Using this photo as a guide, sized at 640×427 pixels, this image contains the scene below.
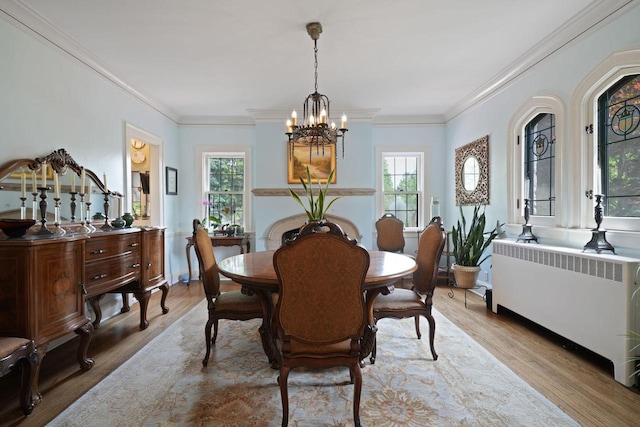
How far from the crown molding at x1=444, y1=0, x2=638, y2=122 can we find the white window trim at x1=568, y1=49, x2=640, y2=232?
308mm

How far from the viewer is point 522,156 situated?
11.6ft

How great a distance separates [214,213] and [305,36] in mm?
3435

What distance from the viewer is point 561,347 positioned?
2.57m

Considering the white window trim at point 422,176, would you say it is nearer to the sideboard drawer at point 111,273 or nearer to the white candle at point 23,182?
the sideboard drawer at point 111,273

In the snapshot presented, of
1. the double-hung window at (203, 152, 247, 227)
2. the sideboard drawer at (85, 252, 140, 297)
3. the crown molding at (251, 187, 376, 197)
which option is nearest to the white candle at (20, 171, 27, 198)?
the sideboard drawer at (85, 252, 140, 297)

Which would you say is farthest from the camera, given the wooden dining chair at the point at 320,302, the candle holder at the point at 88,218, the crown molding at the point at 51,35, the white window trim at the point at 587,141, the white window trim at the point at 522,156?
the white window trim at the point at 522,156

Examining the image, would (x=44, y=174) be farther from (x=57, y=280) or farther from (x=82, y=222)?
(x=57, y=280)

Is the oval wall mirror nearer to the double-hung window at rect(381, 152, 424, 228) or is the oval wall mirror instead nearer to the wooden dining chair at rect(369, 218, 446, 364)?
the double-hung window at rect(381, 152, 424, 228)

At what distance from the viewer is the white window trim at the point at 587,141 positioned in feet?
7.87

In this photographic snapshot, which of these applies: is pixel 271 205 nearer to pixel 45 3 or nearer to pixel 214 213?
pixel 214 213

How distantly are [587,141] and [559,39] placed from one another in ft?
3.02

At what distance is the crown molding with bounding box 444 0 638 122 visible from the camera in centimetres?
230

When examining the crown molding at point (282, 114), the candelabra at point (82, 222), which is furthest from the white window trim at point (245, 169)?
the candelabra at point (82, 222)

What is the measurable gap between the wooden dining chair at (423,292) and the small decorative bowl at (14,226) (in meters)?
2.27
